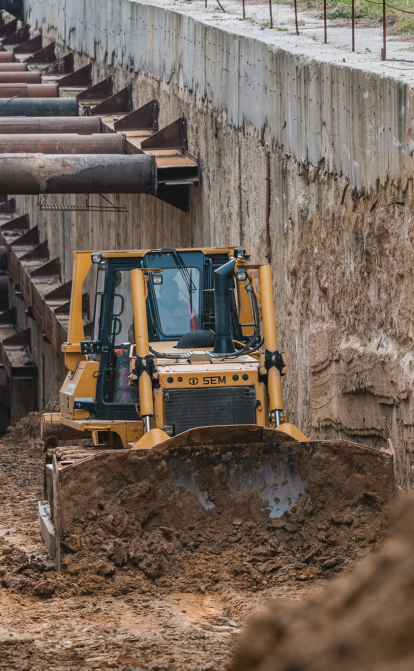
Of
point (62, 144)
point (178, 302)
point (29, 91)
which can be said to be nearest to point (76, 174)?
point (62, 144)

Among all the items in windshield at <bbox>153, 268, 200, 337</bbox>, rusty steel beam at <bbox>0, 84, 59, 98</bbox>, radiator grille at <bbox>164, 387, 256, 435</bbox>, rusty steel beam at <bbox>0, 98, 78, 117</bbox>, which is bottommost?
radiator grille at <bbox>164, 387, 256, 435</bbox>

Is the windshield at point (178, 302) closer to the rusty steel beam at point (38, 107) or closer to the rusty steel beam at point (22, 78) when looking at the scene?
the rusty steel beam at point (38, 107)

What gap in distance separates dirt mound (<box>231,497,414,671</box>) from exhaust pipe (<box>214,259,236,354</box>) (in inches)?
227

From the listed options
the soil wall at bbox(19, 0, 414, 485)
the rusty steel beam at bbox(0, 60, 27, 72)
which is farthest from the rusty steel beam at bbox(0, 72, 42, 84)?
the soil wall at bbox(19, 0, 414, 485)

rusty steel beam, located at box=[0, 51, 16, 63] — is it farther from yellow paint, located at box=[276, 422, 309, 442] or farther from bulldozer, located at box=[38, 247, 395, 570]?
yellow paint, located at box=[276, 422, 309, 442]

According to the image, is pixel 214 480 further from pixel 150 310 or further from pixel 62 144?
pixel 62 144

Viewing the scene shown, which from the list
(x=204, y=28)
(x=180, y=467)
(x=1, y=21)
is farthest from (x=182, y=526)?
(x=1, y=21)

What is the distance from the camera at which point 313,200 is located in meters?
11.4

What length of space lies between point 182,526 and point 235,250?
2.75 metres

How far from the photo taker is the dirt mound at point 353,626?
10.3ft

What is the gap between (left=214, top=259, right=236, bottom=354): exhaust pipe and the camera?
939 cm

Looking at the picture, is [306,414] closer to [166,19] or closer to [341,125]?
[341,125]

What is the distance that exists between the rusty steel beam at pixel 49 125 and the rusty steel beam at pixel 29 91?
2.35 metres

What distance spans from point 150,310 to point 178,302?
0.28 meters
